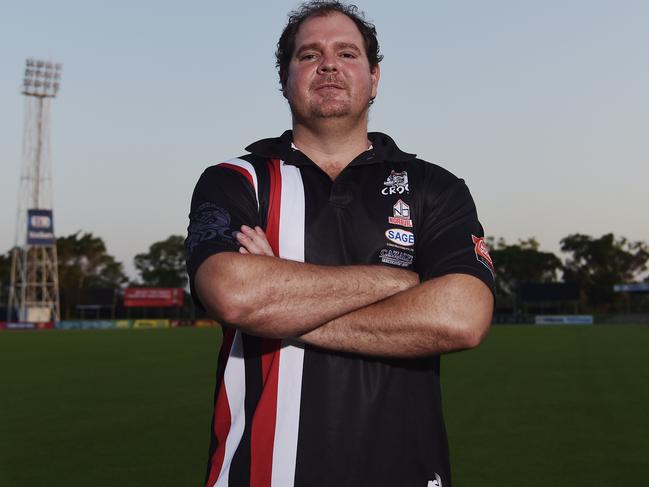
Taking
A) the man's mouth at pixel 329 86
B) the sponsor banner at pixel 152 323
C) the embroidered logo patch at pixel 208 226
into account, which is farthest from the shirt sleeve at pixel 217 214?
the sponsor banner at pixel 152 323

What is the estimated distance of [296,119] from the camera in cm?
292

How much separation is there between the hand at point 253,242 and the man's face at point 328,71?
49 centimetres

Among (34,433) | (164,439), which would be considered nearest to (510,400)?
(164,439)

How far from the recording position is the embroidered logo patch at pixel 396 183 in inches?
111

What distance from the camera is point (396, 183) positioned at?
2854mm

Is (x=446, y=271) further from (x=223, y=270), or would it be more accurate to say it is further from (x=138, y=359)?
(x=138, y=359)

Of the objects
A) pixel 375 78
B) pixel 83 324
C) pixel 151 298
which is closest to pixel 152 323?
pixel 83 324

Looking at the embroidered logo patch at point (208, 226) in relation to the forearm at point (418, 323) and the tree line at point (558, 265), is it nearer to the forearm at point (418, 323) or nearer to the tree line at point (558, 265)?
the forearm at point (418, 323)

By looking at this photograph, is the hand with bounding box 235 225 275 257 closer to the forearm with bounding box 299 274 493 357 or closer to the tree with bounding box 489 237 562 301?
the forearm with bounding box 299 274 493 357

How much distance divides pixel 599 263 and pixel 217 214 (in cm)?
10394

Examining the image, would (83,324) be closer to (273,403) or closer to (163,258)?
(163,258)

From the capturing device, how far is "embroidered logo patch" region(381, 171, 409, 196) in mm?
2826

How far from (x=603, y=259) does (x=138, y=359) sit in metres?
86.9

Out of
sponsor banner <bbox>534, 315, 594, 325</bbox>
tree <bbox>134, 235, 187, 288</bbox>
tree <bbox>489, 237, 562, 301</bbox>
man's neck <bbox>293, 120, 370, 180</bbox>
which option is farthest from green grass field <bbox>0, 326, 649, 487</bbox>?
tree <bbox>134, 235, 187, 288</bbox>
